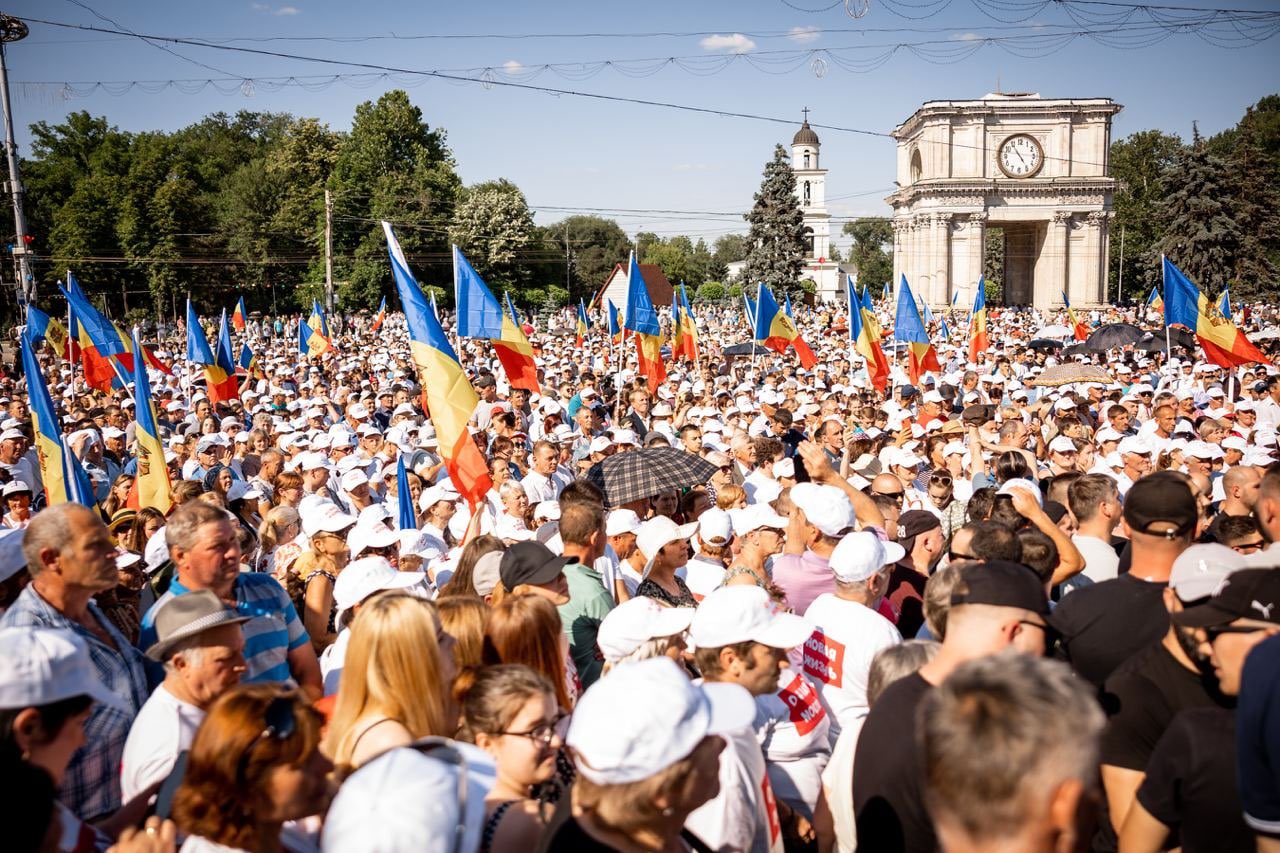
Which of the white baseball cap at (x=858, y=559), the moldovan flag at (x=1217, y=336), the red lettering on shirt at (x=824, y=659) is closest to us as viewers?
the red lettering on shirt at (x=824, y=659)

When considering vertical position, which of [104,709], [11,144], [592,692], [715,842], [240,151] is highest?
[240,151]

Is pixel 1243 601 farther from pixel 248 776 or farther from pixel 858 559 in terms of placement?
pixel 248 776

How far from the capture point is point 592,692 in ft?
8.10

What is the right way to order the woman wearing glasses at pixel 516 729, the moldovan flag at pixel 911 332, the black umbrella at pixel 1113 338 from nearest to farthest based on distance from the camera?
1. the woman wearing glasses at pixel 516 729
2. the moldovan flag at pixel 911 332
3. the black umbrella at pixel 1113 338

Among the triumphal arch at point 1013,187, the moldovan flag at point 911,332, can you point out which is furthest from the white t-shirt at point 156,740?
the triumphal arch at point 1013,187

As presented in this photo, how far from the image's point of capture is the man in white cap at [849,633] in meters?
4.00

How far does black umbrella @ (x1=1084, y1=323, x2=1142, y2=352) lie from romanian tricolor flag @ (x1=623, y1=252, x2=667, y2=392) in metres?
12.8

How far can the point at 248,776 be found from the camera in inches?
99.7

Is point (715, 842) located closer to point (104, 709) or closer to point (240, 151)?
point (104, 709)

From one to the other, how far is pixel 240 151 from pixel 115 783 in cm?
10207

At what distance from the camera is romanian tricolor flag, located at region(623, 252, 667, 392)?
14.5 metres

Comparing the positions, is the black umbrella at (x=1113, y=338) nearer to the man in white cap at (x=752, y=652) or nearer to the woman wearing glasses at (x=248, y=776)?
the man in white cap at (x=752, y=652)

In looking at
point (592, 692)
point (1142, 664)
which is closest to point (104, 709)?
point (592, 692)

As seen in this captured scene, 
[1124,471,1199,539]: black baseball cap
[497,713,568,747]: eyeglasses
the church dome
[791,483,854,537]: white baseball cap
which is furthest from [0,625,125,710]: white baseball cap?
the church dome
